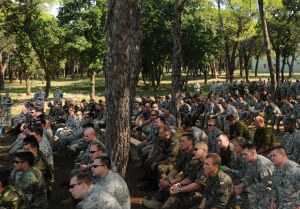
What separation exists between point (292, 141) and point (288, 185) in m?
2.99

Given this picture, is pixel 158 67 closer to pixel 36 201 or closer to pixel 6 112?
pixel 6 112

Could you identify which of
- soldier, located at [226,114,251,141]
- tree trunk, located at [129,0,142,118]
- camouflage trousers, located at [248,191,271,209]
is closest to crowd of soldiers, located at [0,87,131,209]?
camouflage trousers, located at [248,191,271,209]

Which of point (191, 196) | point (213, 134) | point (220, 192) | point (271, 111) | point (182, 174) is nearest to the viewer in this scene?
point (220, 192)

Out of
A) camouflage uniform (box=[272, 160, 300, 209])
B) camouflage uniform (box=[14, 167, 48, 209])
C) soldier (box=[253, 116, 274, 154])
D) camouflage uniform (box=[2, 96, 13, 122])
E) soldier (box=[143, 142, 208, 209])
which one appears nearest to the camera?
camouflage uniform (box=[272, 160, 300, 209])

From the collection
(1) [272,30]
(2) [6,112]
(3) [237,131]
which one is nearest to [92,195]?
(3) [237,131]

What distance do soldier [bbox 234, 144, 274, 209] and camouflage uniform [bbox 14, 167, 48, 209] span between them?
147 inches

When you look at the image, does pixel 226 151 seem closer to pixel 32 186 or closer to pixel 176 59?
pixel 32 186

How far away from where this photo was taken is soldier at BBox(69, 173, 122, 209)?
3871mm

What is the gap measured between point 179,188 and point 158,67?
3447 cm

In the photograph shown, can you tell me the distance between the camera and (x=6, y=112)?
18.8m

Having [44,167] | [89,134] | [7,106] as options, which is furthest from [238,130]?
[7,106]

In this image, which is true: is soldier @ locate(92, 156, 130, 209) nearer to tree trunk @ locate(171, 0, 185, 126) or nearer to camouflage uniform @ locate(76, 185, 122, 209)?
camouflage uniform @ locate(76, 185, 122, 209)

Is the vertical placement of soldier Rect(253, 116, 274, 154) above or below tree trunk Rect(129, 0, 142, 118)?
below

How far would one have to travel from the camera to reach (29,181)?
18.7 ft
